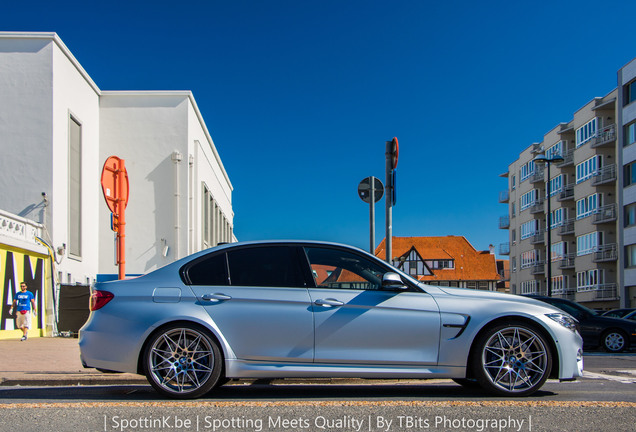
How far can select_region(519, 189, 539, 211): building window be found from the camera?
231ft

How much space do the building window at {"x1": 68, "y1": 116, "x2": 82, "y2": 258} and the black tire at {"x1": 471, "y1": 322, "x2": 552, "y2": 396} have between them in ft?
91.8

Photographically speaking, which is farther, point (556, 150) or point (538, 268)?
point (538, 268)

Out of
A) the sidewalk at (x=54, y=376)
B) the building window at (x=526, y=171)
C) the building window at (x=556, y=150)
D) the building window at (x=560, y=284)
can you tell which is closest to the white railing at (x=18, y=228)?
the sidewalk at (x=54, y=376)

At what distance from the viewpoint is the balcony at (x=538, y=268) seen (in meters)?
68.9

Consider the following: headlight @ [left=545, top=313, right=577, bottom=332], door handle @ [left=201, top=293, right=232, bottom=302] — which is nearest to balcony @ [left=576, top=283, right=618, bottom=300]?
headlight @ [left=545, top=313, right=577, bottom=332]

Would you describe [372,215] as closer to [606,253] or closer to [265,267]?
[265,267]

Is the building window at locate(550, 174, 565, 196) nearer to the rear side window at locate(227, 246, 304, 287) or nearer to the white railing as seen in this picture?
the white railing

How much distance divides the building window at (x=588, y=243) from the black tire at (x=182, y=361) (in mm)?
53402

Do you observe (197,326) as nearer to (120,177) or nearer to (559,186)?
(120,177)

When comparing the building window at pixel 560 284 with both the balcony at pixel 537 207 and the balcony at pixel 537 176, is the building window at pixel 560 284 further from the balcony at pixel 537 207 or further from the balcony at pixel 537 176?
the balcony at pixel 537 176

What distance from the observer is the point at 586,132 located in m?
57.0

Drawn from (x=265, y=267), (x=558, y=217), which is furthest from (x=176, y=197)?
(x=558, y=217)

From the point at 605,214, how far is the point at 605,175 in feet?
9.42

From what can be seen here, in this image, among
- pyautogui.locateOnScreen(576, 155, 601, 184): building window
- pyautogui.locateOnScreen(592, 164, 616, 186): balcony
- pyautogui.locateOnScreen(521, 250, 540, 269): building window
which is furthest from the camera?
pyautogui.locateOnScreen(521, 250, 540, 269): building window
